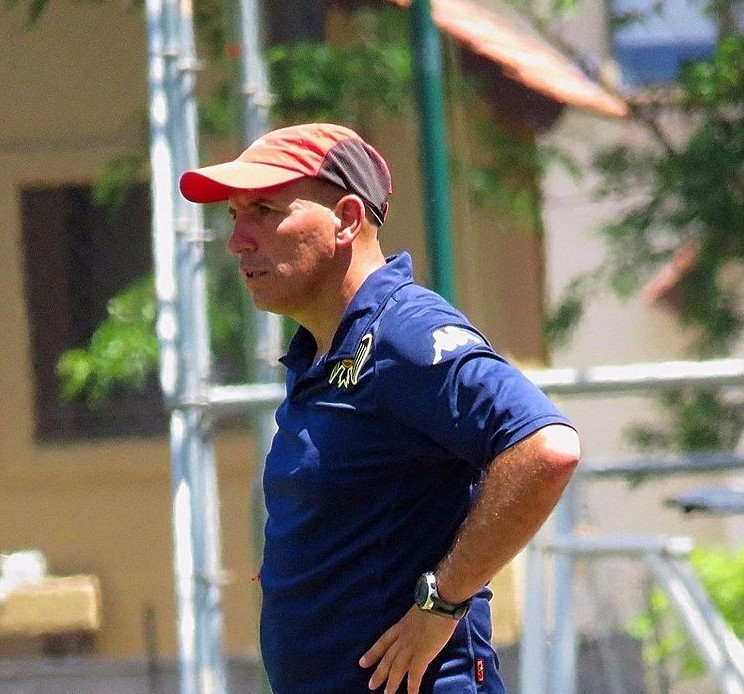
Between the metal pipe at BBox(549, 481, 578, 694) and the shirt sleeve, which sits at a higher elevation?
the shirt sleeve

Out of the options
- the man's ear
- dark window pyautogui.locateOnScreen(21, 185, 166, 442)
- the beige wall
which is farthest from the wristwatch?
dark window pyautogui.locateOnScreen(21, 185, 166, 442)

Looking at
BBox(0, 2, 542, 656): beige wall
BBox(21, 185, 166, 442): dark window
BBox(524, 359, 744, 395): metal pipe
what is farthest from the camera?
BBox(21, 185, 166, 442): dark window

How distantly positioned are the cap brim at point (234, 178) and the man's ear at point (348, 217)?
0.26ft

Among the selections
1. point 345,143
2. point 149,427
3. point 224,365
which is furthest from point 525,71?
point 345,143

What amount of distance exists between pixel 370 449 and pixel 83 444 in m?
4.31

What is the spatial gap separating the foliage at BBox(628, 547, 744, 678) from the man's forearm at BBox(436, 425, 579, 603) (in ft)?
6.80

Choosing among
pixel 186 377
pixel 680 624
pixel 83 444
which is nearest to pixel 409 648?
pixel 680 624

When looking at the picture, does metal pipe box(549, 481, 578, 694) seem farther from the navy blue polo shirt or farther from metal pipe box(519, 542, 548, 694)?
the navy blue polo shirt

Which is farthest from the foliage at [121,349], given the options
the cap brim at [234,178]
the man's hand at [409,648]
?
the man's hand at [409,648]

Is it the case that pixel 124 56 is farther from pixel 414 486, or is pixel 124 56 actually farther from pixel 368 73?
pixel 414 486

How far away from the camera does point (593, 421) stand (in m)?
6.71

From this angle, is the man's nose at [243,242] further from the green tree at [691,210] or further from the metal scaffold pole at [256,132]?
the green tree at [691,210]

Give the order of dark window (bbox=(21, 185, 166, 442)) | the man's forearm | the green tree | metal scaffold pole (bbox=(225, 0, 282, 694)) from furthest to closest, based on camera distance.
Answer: dark window (bbox=(21, 185, 166, 442)) → the green tree → metal scaffold pole (bbox=(225, 0, 282, 694)) → the man's forearm

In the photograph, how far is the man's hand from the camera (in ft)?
7.68
